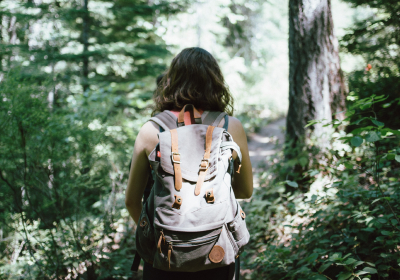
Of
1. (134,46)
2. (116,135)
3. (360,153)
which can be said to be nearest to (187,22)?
(134,46)

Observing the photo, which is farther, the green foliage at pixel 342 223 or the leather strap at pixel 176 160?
the green foliage at pixel 342 223

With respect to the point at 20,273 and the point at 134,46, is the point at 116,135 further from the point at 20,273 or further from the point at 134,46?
the point at 134,46

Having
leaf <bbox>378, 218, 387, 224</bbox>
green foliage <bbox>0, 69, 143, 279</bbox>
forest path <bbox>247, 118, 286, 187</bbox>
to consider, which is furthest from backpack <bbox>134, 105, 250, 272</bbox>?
forest path <bbox>247, 118, 286, 187</bbox>

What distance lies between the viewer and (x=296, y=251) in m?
2.96

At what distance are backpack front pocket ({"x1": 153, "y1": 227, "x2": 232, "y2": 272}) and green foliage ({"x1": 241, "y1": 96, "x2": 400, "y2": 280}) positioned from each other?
1.13 metres

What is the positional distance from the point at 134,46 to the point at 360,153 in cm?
694

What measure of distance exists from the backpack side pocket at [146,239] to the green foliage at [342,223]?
4.33 feet

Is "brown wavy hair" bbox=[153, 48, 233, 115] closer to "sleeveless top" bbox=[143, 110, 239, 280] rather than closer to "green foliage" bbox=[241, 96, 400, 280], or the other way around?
"sleeveless top" bbox=[143, 110, 239, 280]

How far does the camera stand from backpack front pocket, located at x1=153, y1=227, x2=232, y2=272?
3.88ft

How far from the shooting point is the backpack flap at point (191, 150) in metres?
1.25

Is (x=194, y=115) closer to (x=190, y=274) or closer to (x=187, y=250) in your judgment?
(x=187, y=250)

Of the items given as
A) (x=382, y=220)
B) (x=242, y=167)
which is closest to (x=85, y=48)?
(x=242, y=167)

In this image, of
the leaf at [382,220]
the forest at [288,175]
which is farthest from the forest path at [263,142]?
the leaf at [382,220]

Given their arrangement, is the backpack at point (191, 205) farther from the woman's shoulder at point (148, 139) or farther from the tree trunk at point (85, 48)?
the tree trunk at point (85, 48)
